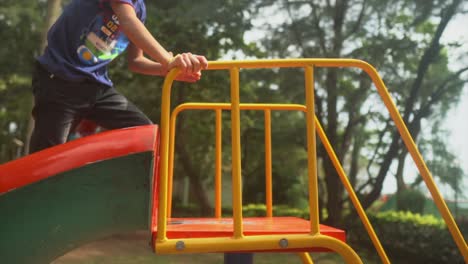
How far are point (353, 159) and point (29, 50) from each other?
643 centimetres

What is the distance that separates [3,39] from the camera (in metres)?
8.24

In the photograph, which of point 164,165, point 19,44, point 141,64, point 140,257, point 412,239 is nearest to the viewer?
point 164,165

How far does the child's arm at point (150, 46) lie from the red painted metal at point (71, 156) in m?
0.21

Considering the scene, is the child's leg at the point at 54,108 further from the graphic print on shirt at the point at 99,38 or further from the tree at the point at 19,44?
the tree at the point at 19,44

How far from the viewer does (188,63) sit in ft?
4.13

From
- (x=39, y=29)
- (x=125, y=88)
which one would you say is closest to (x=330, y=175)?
(x=125, y=88)

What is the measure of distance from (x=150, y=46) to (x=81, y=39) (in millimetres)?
380

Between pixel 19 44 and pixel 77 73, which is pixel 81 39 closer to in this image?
pixel 77 73

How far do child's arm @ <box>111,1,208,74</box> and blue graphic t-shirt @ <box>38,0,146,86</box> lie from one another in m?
0.16

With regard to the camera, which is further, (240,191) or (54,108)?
(54,108)

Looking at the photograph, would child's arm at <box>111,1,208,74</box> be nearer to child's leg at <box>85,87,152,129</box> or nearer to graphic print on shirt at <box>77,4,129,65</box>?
graphic print on shirt at <box>77,4,129,65</box>

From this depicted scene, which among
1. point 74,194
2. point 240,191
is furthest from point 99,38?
point 240,191

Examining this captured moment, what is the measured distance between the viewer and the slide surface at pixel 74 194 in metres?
1.17

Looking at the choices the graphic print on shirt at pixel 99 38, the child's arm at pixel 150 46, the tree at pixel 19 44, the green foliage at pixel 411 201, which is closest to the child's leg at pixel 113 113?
the graphic print on shirt at pixel 99 38
